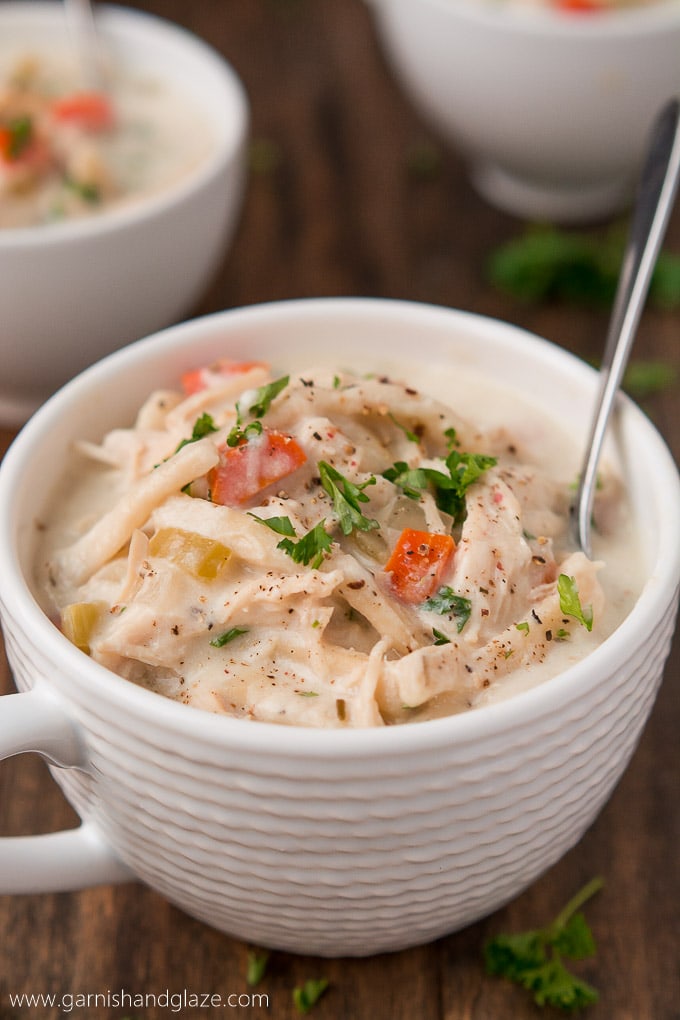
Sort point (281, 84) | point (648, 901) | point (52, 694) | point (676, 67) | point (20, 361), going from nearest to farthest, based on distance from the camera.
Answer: point (52, 694) → point (648, 901) → point (20, 361) → point (676, 67) → point (281, 84)

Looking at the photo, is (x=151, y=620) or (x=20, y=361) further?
(x=20, y=361)

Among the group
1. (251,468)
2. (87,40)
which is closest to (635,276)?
(251,468)

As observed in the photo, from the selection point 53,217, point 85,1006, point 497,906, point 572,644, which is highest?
point 572,644

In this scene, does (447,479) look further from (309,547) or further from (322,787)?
(322,787)

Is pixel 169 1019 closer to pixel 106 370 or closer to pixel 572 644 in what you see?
pixel 572 644

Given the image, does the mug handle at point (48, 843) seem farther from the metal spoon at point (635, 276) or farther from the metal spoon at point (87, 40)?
the metal spoon at point (87, 40)

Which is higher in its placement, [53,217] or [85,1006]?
[53,217]

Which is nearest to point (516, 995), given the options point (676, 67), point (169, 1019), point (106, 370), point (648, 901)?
point (648, 901)
